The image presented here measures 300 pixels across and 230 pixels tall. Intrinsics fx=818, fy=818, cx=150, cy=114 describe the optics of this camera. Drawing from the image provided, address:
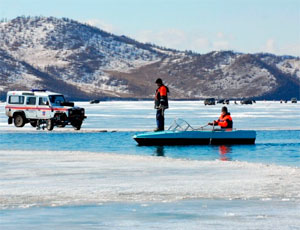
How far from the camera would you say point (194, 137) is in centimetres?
3234

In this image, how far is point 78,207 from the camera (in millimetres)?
13859

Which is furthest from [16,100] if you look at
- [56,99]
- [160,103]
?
[160,103]

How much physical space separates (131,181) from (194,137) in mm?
14733

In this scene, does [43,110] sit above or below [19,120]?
above

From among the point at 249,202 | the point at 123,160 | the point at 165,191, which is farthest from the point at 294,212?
the point at 123,160

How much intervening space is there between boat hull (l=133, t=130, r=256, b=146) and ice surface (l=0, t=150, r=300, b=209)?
285 inches

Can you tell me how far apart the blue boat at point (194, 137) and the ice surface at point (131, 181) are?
285 inches

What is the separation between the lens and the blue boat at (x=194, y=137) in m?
32.1

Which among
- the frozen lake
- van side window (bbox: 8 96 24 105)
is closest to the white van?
van side window (bbox: 8 96 24 105)

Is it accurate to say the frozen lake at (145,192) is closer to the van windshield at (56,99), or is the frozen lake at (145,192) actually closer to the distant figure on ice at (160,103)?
the distant figure on ice at (160,103)

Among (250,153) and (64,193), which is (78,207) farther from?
(250,153)

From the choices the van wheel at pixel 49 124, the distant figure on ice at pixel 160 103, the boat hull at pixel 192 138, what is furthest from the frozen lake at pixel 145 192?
the van wheel at pixel 49 124

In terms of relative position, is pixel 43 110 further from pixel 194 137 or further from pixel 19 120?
pixel 194 137

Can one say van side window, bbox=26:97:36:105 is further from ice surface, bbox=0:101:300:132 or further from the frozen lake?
the frozen lake
